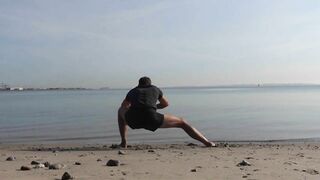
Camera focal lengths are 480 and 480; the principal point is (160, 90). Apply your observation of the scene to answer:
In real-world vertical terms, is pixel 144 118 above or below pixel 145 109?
below

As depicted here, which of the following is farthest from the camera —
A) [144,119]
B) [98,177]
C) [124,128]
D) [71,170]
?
[124,128]

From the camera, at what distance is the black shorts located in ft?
31.4

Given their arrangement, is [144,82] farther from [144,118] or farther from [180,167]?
[180,167]

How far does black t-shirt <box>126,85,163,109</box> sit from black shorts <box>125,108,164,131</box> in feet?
0.34

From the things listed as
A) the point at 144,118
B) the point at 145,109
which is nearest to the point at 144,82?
the point at 145,109

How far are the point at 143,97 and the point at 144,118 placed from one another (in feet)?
1.38

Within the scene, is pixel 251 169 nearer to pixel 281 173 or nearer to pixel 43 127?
pixel 281 173

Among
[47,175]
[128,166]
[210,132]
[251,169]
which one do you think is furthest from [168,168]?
[210,132]

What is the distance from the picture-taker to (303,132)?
766 inches

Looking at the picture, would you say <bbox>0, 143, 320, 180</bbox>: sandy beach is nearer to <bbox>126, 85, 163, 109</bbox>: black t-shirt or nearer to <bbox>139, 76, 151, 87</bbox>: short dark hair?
<bbox>126, 85, 163, 109</bbox>: black t-shirt

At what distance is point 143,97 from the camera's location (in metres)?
9.63

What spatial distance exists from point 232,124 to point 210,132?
12.9 feet

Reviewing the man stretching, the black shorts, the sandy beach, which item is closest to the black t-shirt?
the man stretching

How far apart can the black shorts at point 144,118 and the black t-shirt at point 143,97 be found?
10cm
